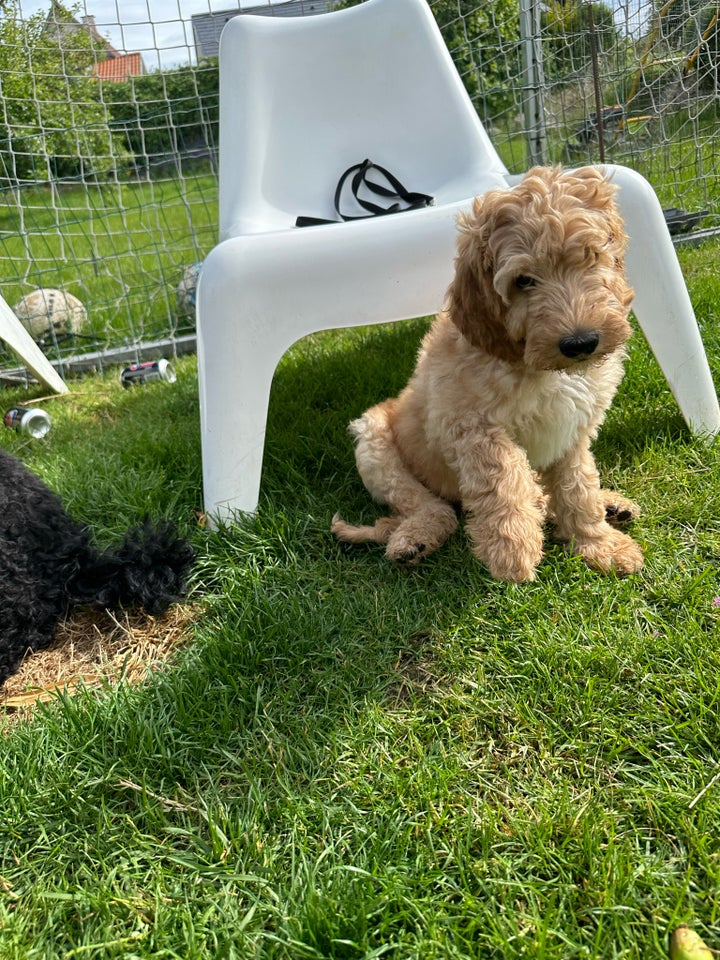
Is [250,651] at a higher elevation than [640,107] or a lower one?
lower

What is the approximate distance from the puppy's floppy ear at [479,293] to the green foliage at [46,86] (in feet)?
12.5

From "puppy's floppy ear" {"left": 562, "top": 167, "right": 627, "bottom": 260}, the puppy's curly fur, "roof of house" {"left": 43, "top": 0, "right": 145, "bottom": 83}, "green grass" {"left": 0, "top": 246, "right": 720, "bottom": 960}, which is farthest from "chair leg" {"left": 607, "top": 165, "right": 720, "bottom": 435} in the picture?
"roof of house" {"left": 43, "top": 0, "right": 145, "bottom": 83}

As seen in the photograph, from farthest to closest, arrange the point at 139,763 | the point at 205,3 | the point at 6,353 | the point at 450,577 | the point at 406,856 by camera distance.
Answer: the point at 6,353
the point at 205,3
the point at 450,577
the point at 139,763
the point at 406,856

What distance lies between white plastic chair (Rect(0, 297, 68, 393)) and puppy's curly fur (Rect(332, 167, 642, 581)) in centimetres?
271

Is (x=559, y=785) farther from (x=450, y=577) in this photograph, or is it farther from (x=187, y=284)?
(x=187, y=284)

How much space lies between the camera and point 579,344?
191 centimetres

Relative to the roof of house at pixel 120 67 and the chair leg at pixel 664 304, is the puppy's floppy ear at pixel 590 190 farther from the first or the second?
the roof of house at pixel 120 67

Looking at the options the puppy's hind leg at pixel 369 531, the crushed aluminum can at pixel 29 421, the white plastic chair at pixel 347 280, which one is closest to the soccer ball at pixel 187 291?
the crushed aluminum can at pixel 29 421

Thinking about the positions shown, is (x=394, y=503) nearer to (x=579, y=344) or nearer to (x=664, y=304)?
(x=579, y=344)

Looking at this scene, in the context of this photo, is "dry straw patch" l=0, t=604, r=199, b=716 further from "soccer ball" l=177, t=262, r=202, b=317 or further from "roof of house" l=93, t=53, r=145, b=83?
"roof of house" l=93, t=53, r=145, b=83

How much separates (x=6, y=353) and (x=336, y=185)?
318cm

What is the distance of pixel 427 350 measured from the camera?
103 inches

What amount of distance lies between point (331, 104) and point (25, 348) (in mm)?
2381

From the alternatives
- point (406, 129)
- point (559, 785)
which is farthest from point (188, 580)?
point (406, 129)
